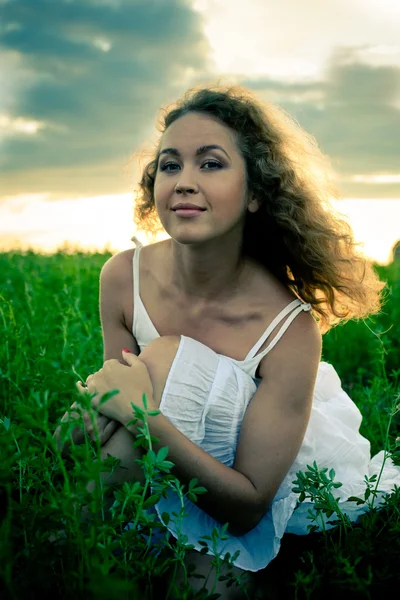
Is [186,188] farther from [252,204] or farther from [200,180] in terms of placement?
[252,204]

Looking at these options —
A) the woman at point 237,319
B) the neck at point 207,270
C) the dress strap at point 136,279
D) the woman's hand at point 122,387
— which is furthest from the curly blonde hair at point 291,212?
the woman's hand at point 122,387

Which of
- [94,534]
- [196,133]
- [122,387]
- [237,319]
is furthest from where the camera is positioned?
[237,319]

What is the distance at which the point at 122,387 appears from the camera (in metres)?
2.35

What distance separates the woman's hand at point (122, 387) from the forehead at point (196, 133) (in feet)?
3.09

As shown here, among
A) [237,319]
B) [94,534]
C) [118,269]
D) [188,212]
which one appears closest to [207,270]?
[237,319]

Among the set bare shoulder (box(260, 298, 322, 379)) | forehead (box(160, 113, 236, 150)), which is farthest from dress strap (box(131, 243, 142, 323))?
bare shoulder (box(260, 298, 322, 379))

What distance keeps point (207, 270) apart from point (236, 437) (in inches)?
29.2

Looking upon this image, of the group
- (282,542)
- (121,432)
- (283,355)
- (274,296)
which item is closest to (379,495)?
(282,542)

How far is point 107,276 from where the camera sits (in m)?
3.21

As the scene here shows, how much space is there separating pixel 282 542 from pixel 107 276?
142 cm

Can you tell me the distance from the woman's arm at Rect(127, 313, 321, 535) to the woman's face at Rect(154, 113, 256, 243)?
1.80ft

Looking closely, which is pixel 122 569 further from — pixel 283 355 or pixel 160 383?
pixel 283 355

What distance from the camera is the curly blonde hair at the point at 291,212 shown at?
2934mm

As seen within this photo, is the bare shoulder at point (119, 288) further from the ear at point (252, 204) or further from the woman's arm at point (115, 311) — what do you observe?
the ear at point (252, 204)
